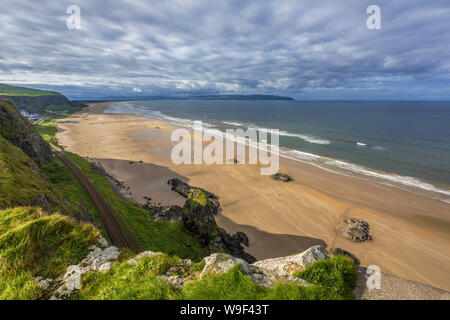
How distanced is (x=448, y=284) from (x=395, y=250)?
12.8 ft

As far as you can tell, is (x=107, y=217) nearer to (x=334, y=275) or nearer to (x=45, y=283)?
(x=45, y=283)

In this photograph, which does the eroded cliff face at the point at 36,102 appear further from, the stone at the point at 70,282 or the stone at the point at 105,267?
the stone at the point at 105,267

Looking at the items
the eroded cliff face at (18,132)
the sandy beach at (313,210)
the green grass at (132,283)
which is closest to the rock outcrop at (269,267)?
the green grass at (132,283)

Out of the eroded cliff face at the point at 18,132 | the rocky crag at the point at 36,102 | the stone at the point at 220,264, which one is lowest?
the stone at the point at 220,264

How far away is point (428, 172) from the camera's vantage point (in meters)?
37.2

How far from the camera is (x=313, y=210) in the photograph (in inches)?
1014

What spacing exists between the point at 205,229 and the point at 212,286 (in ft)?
45.1

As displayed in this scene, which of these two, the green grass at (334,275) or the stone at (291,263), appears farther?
the stone at (291,263)

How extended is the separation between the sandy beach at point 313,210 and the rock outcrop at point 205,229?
7.57 ft

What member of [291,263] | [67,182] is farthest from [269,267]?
[67,182]

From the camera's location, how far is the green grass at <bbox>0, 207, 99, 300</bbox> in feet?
14.9

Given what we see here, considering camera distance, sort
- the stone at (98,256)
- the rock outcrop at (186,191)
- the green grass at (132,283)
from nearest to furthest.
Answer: the green grass at (132,283) → the stone at (98,256) → the rock outcrop at (186,191)

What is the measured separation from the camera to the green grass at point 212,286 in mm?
4199

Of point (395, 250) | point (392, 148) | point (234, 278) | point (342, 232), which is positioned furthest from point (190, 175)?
point (392, 148)
